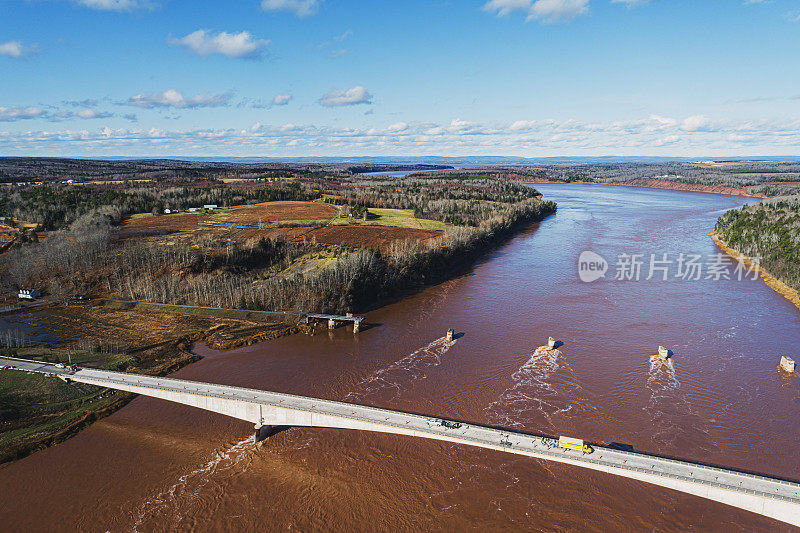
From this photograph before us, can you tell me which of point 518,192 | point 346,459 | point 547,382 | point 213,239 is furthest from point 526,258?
point 518,192

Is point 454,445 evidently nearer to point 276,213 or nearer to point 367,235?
point 367,235

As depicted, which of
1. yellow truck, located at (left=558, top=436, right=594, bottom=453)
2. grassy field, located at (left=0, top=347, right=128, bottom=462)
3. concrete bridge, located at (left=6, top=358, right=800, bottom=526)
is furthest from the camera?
grassy field, located at (left=0, top=347, right=128, bottom=462)

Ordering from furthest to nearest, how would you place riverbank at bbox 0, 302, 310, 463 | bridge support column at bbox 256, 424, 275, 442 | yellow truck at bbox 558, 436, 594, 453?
riverbank at bbox 0, 302, 310, 463
bridge support column at bbox 256, 424, 275, 442
yellow truck at bbox 558, 436, 594, 453

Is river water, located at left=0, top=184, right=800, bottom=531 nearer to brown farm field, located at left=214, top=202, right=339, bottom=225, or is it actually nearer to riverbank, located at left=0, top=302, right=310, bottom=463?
riverbank, located at left=0, top=302, right=310, bottom=463

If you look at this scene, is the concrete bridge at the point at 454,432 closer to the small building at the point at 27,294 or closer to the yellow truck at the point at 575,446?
the yellow truck at the point at 575,446

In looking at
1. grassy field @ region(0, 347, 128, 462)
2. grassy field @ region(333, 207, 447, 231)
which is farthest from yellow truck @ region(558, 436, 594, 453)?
grassy field @ region(333, 207, 447, 231)

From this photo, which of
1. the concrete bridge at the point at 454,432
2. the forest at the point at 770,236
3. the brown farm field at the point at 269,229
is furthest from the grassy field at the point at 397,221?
the concrete bridge at the point at 454,432

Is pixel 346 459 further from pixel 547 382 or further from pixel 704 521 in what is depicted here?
pixel 704 521

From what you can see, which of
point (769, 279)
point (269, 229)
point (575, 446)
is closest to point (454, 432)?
point (575, 446)
